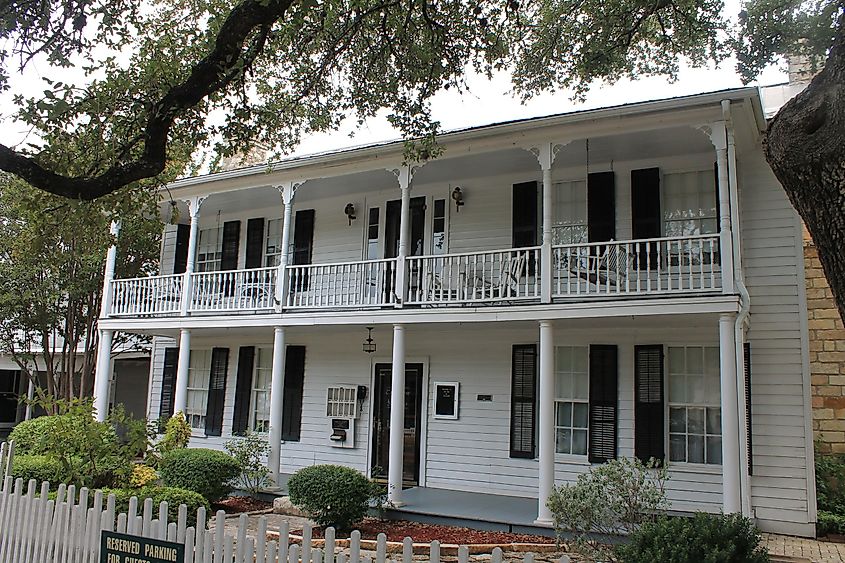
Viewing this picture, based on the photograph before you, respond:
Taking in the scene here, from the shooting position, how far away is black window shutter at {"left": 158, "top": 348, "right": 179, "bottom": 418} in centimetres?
1748

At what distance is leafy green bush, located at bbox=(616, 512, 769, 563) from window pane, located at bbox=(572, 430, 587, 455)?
5530 millimetres

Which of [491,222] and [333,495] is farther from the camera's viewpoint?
[491,222]

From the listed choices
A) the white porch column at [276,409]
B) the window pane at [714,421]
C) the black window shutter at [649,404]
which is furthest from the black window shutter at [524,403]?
the white porch column at [276,409]

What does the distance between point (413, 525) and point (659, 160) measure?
729cm

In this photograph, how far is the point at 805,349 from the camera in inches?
438

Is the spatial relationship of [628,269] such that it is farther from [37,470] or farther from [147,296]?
[147,296]

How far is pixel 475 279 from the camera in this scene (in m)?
11.7

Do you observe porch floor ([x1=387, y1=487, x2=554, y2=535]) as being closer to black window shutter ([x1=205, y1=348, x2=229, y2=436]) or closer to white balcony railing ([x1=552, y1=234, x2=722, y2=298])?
white balcony railing ([x1=552, y1=234, x2=722, y2=298])

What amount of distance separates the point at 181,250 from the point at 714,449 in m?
13.0

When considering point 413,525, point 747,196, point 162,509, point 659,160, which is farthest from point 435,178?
point 162,509

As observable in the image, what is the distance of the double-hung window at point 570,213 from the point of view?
506 inches

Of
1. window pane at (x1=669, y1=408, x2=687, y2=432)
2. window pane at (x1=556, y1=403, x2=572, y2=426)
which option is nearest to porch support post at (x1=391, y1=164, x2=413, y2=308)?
window pane at (x1=556, y1=403, x2=572, y2=426)

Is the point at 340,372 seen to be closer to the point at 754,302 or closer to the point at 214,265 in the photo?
the point at 214,265

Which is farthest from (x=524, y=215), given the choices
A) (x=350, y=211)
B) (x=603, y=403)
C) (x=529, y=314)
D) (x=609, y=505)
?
(x=609, y=505)
